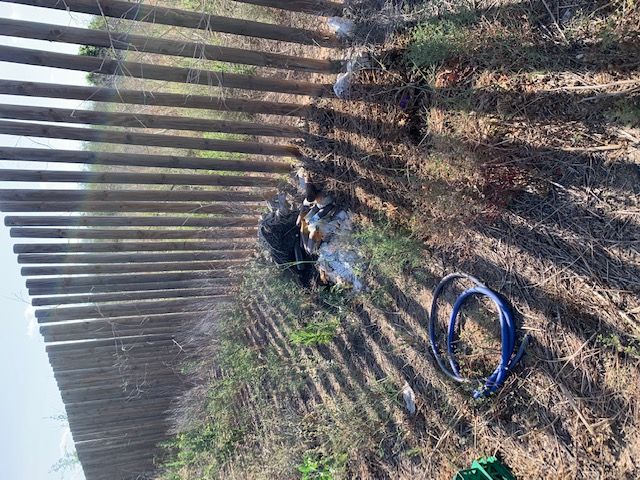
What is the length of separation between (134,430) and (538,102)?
627 cm

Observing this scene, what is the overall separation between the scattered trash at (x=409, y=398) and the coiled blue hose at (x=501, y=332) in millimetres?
304

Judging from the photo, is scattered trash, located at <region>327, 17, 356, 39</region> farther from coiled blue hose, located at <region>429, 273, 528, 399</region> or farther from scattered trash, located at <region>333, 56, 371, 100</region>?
coiled blue hose, located at <region>429, 273, 528, 399</region>

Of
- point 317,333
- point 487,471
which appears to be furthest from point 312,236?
point 487,471

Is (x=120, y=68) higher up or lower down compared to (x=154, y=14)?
lower down

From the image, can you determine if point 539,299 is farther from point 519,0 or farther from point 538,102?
point 519,0

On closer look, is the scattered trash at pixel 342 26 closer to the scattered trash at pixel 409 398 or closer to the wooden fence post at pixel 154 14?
the wooden fence post at pixel 154 14

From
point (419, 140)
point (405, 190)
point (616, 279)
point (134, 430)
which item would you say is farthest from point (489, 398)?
point (134, 430)

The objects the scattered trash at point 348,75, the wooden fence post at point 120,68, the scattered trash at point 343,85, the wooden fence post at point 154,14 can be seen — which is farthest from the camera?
the scattered trash at point 343,85

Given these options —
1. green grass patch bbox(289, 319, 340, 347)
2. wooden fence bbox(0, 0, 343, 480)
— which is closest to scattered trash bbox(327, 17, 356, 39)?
wooden fence bbox(0, 0, 343, 480)

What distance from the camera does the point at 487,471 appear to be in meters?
2.69

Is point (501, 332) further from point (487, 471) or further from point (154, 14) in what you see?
point (154, 14)

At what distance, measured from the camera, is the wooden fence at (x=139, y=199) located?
336cm

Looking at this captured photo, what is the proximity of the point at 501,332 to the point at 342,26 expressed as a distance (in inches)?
87.8

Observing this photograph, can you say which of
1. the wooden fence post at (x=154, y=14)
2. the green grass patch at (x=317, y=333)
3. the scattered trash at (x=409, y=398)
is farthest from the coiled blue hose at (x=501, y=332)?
the wooden fence post at (x=154, y=14)
